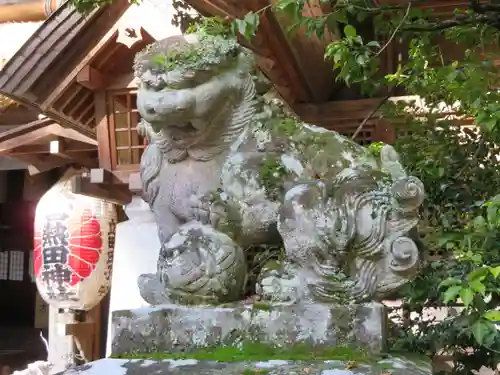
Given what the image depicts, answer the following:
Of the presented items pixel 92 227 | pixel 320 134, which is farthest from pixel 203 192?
pixel 92 227

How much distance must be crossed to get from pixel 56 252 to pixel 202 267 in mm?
4363

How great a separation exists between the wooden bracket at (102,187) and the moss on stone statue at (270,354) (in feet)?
13.0

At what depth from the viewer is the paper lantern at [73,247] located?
228 inches

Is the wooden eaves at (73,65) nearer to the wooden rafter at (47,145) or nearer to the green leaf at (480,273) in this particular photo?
the wooden rafter at (47,145)

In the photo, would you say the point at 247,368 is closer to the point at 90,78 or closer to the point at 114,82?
the point at 90,78

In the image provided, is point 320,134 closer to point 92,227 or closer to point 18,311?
point 92,227

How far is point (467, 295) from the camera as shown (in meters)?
1.57

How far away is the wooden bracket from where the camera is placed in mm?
5551

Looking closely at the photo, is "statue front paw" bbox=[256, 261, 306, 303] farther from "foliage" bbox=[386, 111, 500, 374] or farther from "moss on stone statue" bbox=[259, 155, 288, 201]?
"foliage" bbox=[386, 111, 500, 374]

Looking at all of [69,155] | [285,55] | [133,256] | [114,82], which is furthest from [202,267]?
[69,155]

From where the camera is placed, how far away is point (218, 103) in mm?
1967

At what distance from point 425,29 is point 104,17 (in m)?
3.42

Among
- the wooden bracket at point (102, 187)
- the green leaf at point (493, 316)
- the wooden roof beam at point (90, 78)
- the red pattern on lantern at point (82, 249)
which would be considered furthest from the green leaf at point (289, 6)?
the red pattern on lantern at point (82, 249)

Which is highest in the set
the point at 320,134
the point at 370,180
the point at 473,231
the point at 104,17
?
the point at 104,17
